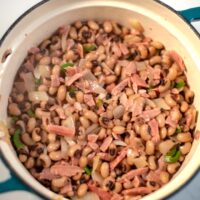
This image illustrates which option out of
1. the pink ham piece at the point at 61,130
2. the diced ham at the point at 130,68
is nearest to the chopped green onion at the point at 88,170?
the pink ham piece at the point at 61,130

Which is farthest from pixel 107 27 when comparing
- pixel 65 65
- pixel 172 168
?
pixel 172 168

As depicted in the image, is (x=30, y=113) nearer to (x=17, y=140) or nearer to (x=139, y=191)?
(x=17, y=140)

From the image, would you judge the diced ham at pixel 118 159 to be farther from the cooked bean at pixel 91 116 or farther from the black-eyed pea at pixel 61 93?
the black-eyed pea at pixel 61 93

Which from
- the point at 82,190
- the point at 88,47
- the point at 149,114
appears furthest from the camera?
the point at 88,47

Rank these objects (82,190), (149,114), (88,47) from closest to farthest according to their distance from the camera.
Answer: (82,190), (149,114), (88,47)

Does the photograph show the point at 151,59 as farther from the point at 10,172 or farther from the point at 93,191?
the point at 10,172
